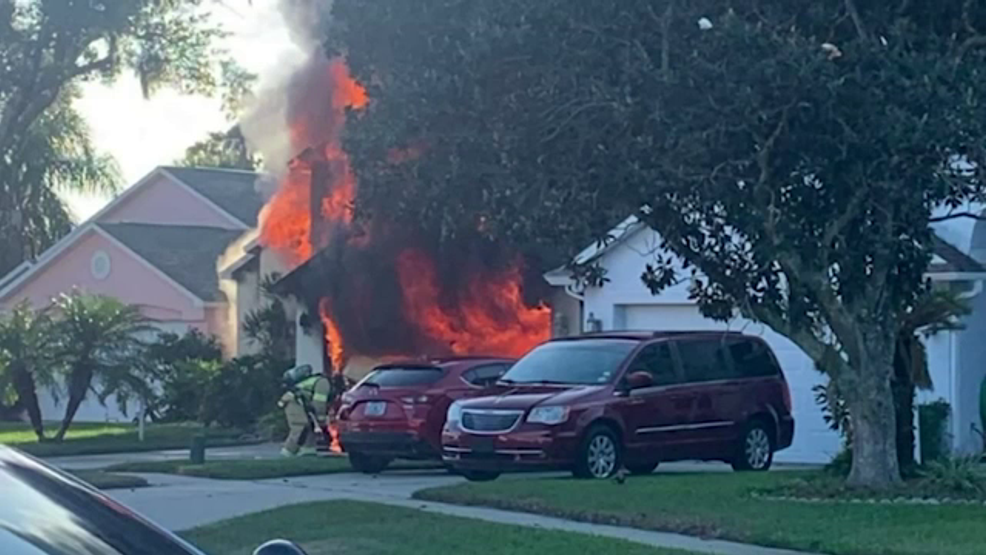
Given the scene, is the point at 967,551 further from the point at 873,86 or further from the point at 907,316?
the point at 907,316

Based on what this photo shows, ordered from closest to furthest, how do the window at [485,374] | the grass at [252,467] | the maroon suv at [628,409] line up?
the maroon suv at [628,409] → the grass at [252,467] → the window at [485,374]

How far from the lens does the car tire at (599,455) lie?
1950 cm

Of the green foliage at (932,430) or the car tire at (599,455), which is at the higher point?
the green foliage at (932,430)

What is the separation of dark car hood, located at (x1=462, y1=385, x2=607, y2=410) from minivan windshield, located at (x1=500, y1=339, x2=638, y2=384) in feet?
1.06

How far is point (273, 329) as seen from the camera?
35.5 metres

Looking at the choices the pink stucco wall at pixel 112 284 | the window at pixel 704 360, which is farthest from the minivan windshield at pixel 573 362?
the pink stucco wall at pixel 112 284

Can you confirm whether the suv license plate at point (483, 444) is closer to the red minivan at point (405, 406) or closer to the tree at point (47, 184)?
the red minivan at point (405, 406)

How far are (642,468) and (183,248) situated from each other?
88.2 ft

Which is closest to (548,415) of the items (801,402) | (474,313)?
(801,402)

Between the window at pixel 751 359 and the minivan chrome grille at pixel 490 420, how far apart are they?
11.0 feet

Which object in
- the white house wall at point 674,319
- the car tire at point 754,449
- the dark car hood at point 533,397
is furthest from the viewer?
the white house wall at point 674,319

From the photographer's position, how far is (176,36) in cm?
2811

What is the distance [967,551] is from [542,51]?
5.52m

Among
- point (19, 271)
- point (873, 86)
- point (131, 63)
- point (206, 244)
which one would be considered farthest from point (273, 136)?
point (873, 86)
